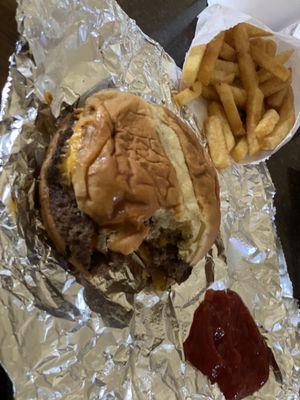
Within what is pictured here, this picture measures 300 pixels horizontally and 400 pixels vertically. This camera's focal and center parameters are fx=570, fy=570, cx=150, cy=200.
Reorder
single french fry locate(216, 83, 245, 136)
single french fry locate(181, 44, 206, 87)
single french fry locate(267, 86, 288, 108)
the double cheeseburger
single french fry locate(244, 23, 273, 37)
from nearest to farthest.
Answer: the double cheeseburger → single french fry locate(181, 44, 206, 87) → single french fry locate(216, 83, 245, 136) → single french fry locate(244, 23, 273, 37) → single french fry locate(267, 86, 288, 108)

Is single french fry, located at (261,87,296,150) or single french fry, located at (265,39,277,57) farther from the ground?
single french fry, located at (265,39,277,57)

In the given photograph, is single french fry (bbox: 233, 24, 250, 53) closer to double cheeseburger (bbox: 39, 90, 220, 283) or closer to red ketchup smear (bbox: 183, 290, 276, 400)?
double cheeseburger (bbox: 39, 90, 220, 283)

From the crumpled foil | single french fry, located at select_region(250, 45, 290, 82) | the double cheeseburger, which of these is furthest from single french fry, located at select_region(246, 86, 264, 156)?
the double cheeseburger

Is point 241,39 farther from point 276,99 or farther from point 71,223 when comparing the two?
point 71,223

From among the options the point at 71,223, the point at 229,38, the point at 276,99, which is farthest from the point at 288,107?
the point at 71,223

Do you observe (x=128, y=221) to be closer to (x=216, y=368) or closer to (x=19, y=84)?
(x=19, y=84)

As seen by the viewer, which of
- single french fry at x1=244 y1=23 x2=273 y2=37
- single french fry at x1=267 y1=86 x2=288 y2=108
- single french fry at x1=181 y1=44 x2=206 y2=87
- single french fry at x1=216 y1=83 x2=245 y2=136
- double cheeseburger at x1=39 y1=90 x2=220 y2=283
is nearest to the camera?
double cheeseburger at x1=39 y1=90 x2=220 y2=283

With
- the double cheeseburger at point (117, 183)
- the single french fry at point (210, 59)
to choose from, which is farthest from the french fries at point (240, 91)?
the double cheeseburger at point (117, 183)

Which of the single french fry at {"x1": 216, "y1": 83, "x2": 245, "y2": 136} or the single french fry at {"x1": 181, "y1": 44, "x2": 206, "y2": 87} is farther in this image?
the single french fry at {"x1": 216, "y1": 83, "x2": 245, "y2": 136}

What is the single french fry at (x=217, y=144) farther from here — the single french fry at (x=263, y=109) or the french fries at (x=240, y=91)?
the single french fry at (x=263, y=109)
